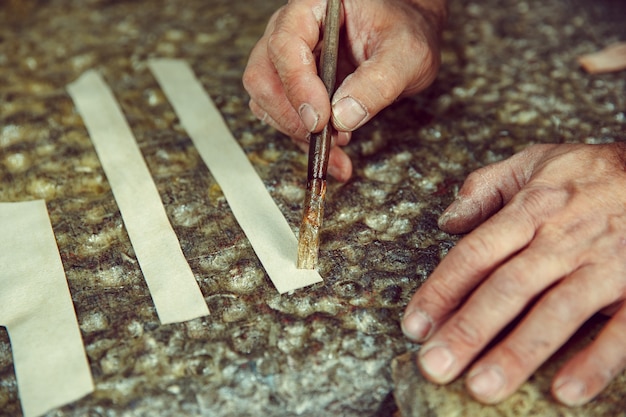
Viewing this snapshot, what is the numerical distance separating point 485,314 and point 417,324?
118mm

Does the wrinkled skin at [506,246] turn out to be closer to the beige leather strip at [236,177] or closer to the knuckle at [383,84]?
the knuckle at [383,84]

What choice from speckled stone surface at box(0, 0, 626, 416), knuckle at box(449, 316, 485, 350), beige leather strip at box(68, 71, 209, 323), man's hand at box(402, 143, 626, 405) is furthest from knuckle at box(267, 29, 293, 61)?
knuckle at box(449, 316, 485, 350)

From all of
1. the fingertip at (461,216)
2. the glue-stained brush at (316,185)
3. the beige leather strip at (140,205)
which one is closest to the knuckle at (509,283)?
the fingertip at (461,216)

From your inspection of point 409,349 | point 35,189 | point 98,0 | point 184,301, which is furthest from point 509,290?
point 98,0

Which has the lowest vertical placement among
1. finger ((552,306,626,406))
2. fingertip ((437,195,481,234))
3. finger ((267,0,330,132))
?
fingertip ((437,195,481,234))

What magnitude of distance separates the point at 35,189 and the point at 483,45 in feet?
4.35

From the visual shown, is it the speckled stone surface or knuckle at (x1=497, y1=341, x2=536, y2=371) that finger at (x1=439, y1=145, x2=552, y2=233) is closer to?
the speckled stone surface

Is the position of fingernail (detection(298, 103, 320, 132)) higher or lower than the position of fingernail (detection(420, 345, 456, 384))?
higher

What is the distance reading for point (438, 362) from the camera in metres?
1.03

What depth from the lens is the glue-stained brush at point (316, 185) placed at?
1.26 meters

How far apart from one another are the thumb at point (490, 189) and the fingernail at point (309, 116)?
32 cm

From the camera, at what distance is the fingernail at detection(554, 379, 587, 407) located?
39.6 inches

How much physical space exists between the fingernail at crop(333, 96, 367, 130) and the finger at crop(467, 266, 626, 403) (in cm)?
47

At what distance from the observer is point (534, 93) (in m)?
1.78
